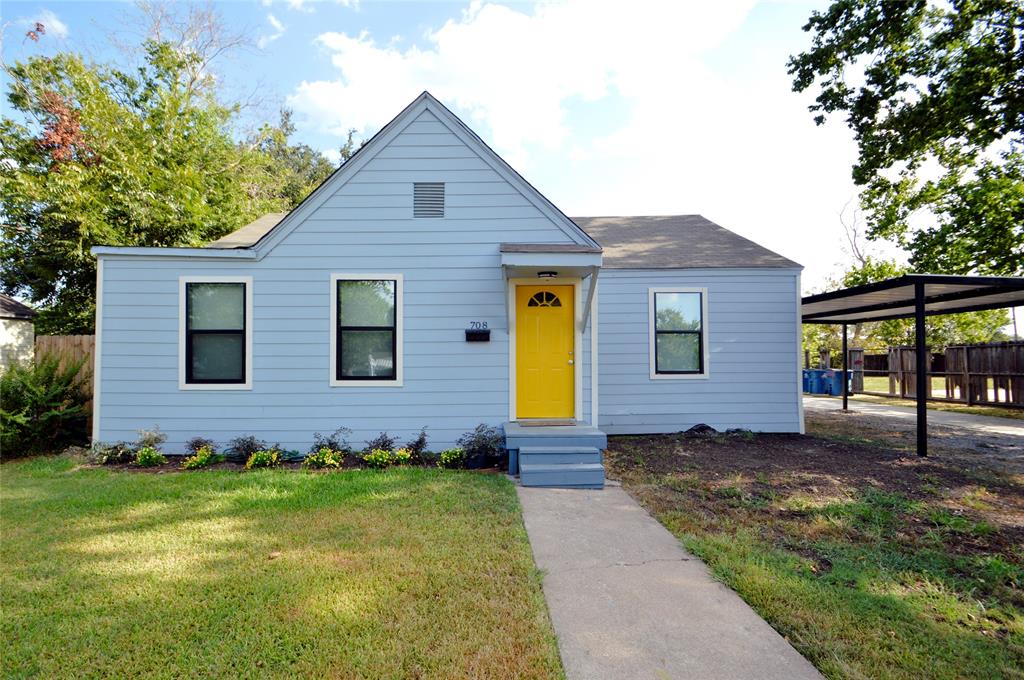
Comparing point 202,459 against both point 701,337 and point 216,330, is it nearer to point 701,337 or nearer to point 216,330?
point 216,330

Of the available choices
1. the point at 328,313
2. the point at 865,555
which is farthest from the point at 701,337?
the point at 328,313

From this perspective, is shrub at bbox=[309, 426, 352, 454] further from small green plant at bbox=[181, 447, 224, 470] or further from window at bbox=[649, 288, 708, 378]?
window at bbox=[649, 288, 708, 378]

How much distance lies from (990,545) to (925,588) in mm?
1362

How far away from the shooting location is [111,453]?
6297 millimetres

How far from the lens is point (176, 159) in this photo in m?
13.1

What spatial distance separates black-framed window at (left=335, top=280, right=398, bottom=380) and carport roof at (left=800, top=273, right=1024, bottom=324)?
7.36 m

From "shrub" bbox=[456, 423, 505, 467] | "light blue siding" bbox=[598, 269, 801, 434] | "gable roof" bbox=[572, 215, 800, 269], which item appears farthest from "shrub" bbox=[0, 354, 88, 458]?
"gable roof" bbox=[572, 215, 800, 269]

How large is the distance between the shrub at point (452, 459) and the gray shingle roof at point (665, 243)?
452cm

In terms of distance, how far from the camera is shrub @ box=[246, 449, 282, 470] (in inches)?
241

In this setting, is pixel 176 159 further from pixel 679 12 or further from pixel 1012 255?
pixel 1012 255

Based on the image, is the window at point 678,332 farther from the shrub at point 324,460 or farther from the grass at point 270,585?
the shrub at point 324,460

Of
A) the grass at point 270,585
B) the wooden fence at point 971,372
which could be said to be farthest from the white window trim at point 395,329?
the wooden fence at point 971,372

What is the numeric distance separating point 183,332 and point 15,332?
8.33 m

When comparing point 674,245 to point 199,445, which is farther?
point 674,245
